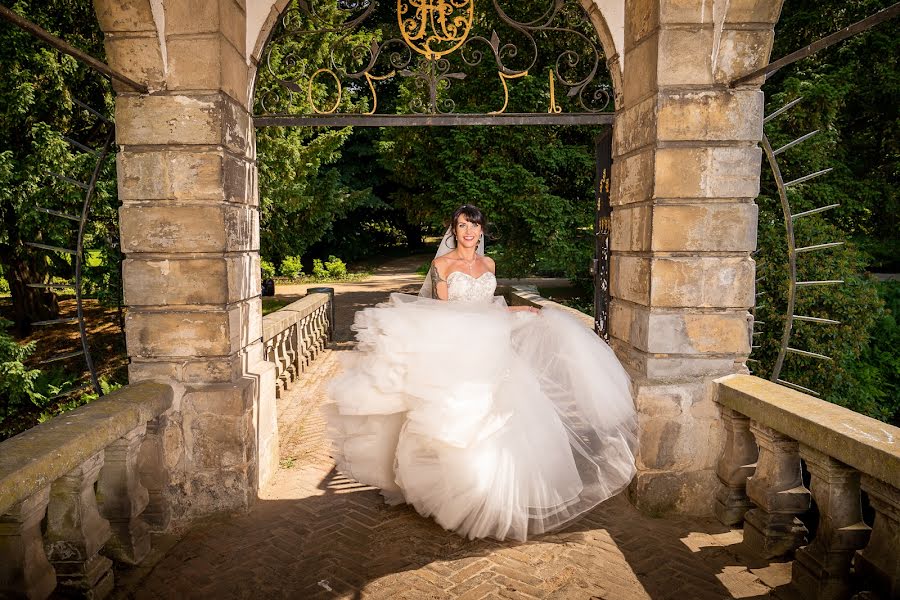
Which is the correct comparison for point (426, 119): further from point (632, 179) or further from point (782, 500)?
point (782, 500)

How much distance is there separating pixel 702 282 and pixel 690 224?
399 mm

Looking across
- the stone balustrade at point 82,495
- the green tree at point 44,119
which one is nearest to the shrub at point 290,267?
the green tree at point 44,119

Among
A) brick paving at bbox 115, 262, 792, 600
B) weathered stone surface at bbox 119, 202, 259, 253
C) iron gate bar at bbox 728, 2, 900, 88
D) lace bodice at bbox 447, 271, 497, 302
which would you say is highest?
iron gate bar at bbox 728, 2, 900, 88

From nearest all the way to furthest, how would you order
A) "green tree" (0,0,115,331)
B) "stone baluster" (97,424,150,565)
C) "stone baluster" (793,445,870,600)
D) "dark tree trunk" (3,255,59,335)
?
"stone baluster" (793,445,870,600) < "stone baluster" (97,424,150,565) < "green tree" (0,0,115,331) < "dark tree trunk" (3,255,59,335)

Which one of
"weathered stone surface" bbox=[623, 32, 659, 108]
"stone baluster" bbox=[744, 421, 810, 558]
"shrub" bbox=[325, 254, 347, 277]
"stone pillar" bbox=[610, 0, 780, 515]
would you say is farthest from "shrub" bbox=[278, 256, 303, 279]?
"stone baluster" bbox=[744, 421, 810, 558]

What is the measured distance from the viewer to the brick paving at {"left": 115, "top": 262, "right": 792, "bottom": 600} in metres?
3.10

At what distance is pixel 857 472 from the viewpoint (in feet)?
9.25

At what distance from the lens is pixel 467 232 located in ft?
14.9

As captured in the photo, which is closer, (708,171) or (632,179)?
Answer: (708,171)

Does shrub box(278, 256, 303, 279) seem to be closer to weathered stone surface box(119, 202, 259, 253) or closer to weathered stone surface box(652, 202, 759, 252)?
weathered stone surface box(119, 202, 259, 253)

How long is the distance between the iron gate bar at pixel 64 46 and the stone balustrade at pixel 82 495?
1824 mm

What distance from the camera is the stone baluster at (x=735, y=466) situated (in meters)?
3.77

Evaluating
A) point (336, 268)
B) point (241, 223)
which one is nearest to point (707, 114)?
point (241, 223)

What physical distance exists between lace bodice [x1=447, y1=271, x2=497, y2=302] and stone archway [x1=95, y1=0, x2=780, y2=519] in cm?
120
